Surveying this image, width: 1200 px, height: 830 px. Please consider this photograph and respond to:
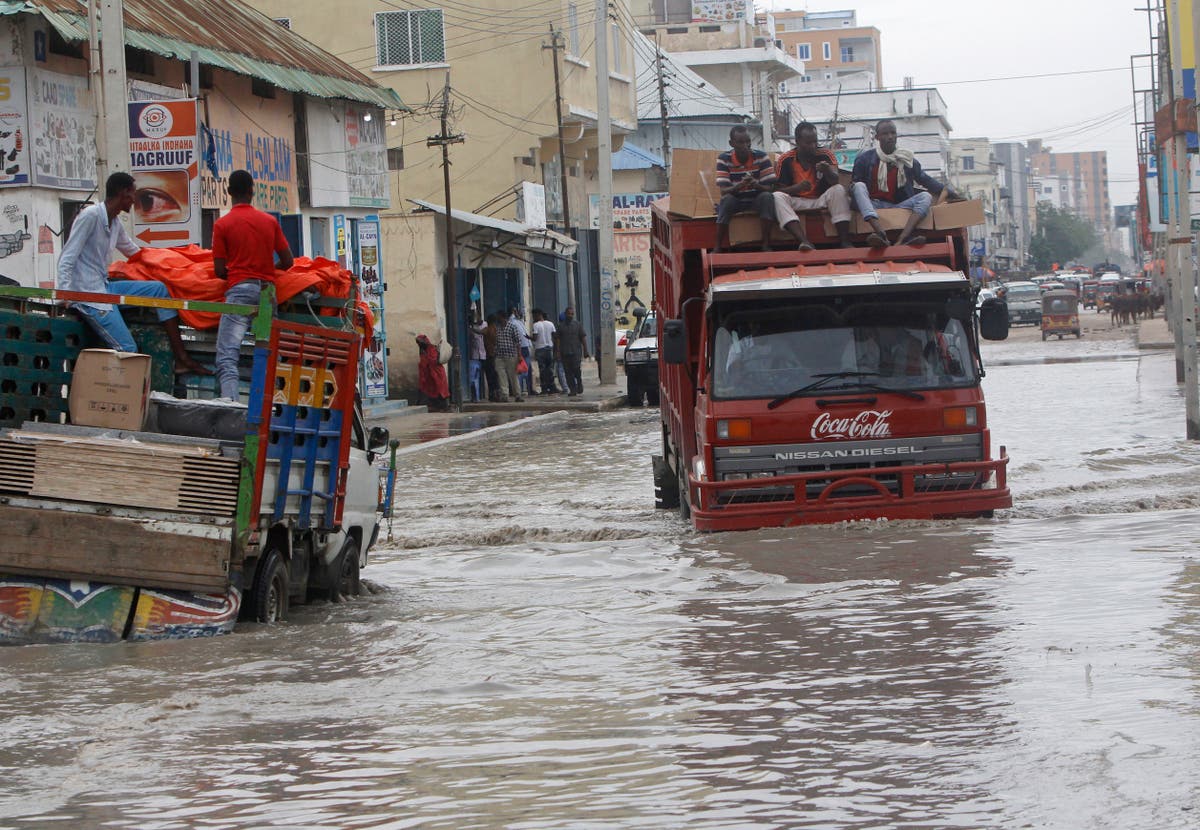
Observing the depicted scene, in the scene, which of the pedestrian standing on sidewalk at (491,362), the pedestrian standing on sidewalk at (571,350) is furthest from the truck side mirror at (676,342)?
the pedestrian standing on sidewalk at (571,350)

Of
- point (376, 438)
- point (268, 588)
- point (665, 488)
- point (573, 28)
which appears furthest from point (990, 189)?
point (268, 588)

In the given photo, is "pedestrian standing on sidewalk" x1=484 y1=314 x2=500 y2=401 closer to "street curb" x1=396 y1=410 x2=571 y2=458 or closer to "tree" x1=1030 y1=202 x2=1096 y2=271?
"street curb" x1=396 y1=410 x2=571 y2=458

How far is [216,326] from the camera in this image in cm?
1006

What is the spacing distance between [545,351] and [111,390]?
2653 cm

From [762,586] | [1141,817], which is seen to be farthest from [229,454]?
[1141,817]

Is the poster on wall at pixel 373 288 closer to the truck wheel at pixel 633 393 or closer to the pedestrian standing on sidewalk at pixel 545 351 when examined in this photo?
the truck wheel at pixel 633 393

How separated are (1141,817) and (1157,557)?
5990mm

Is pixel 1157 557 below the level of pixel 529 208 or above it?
below

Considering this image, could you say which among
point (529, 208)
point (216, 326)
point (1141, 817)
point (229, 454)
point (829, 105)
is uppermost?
point (829, 105)

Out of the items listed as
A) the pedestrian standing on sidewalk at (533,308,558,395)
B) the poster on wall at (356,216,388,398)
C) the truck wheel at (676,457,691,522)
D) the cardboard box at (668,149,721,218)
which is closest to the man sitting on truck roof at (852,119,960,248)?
the cardboard box at (668,149,721,218)

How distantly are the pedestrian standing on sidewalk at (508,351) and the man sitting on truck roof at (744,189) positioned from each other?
66.6 ft

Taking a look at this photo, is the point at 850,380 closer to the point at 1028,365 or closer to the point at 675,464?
the point at 675,464

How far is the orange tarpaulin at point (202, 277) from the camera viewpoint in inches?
392

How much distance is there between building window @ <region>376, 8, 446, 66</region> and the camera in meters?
41.2
